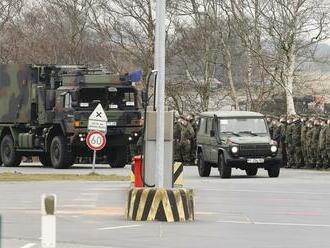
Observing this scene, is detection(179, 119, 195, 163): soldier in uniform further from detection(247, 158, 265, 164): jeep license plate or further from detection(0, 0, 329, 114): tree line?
detection(247, 158, 265, 164): jeep license plate

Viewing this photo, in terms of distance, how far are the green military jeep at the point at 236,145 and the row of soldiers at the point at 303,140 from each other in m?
4.43

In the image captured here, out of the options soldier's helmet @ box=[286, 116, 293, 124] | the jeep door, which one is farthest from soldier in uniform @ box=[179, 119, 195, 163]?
the jeep door

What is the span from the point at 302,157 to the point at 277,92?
13.5 m

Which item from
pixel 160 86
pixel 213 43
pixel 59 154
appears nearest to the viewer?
pixel 160 86

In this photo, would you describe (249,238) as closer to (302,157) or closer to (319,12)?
(302,157)

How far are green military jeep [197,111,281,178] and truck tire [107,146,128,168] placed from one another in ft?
18.8

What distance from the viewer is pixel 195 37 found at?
155 feet

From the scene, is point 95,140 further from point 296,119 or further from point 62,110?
point 296,119

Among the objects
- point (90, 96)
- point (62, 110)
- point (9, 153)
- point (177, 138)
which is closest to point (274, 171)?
point (90, 96)

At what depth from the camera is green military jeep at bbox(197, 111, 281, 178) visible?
1078 inches

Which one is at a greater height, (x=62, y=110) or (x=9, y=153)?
(x=62, y=110)

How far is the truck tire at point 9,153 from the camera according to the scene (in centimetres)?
3681

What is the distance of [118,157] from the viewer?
35.5 metres

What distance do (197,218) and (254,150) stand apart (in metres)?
12.1
